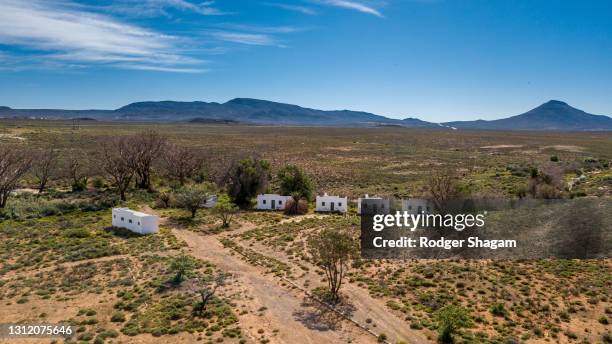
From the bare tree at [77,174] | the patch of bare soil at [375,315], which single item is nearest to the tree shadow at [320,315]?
the patch of bare soil at [375,315]

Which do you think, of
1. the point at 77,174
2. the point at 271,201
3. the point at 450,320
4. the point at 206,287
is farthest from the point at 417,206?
the point at 77,174

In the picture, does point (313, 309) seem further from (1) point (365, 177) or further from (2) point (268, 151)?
(2) point (268, 151)

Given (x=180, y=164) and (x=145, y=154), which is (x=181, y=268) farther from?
(x=180, y=164)

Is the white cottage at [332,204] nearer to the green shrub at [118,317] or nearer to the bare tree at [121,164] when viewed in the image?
the bare tree at [121,164]


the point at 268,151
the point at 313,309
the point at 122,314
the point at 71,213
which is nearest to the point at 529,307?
the point at 313,309

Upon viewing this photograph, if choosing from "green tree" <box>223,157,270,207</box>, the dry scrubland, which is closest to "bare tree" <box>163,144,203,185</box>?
"green tree" <box>223,157,270,207</box>

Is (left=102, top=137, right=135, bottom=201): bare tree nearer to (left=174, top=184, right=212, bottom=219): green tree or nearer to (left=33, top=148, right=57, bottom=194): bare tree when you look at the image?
(left=33, top=148, right=57, bottom=194): bare tree
